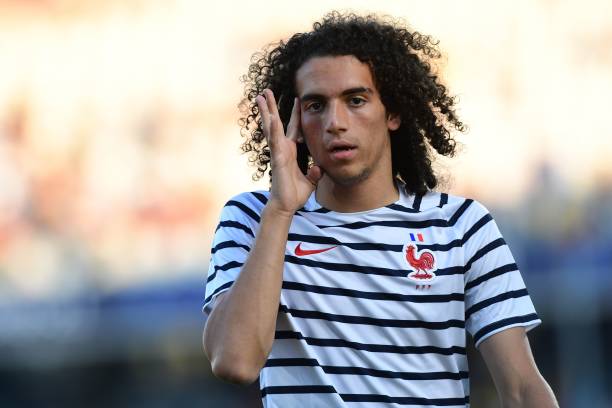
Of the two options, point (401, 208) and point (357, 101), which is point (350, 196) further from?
point (357, 101)

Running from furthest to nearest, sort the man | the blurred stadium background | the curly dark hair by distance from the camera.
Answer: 1. the blurred stadium background
2. the curly dark hair
3. the man

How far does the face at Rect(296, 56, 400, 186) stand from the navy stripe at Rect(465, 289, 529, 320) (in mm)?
543

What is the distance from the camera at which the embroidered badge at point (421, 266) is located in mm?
4449

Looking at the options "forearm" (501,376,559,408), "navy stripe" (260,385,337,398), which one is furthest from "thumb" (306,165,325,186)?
"forearm" (501,376,559,408)

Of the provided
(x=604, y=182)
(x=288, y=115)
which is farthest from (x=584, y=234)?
(x=288, y=115)

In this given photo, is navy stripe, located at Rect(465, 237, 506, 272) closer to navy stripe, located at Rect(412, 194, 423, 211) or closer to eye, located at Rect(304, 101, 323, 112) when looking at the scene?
navy stripe, located at Rect(412, 194, 423, 211)

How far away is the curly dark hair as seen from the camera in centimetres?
477

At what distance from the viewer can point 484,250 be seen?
4.55 metres

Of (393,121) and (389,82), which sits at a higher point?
(389,82)

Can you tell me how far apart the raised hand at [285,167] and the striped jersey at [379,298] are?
19 cm

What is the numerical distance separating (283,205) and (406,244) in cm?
50

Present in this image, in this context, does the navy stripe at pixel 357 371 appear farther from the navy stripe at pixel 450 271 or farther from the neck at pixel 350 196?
the neck at pixel 350 196

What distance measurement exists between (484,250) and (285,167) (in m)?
0.74

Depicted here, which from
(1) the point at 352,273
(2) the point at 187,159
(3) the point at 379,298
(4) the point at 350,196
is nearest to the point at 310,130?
(4) the point at 350,196
